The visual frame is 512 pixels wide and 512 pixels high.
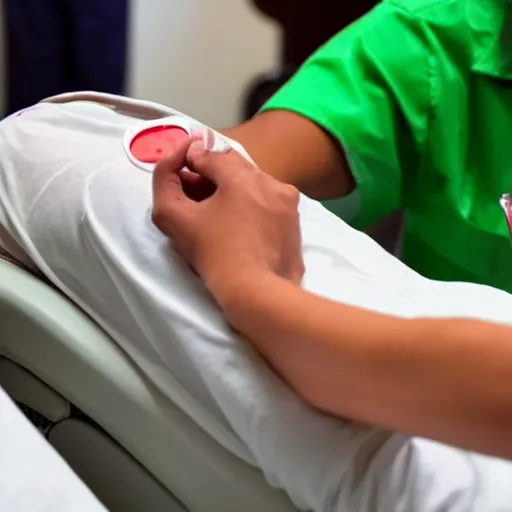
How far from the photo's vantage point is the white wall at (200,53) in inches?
Answer: 69.0

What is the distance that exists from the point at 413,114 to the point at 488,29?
10 cm

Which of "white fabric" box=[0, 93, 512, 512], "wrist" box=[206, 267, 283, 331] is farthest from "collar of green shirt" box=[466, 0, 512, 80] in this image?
"wrist" box=[206, 267, 283, 331]

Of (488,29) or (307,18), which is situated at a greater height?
(488,29)

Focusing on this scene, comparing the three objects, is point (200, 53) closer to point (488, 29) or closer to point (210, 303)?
point (488, 29)

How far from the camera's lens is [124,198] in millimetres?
558

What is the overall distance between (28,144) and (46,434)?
211 millimetres

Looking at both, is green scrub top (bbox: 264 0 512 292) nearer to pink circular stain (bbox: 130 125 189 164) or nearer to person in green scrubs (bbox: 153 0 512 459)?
person in green scrubs (bbox: 153 0 512 459)

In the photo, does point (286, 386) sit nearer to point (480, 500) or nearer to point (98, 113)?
point (480, 500)

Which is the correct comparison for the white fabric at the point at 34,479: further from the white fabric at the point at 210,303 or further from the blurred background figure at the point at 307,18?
the blurred background figure at the point at 307,18

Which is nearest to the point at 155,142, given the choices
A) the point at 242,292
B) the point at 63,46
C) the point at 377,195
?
the point at 242,292

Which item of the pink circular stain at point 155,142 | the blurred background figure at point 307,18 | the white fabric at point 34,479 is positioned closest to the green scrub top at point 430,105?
the pink circular stain at point 155,142

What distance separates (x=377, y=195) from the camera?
840mm

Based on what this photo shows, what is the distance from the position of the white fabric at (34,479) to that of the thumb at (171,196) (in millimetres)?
162

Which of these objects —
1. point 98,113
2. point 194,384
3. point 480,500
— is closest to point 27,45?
point 98,113
